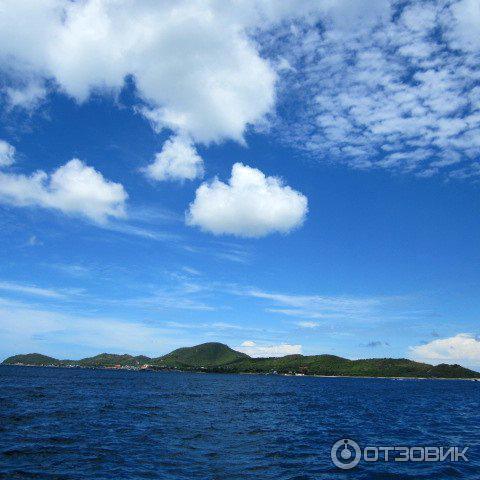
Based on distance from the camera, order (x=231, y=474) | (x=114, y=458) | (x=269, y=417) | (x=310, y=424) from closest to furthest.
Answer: (x=231, y=474) < (x=114, y=458) < (x=310, y=424) < (x=269, y=417)

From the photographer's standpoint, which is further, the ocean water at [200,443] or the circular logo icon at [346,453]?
the circular logo icon at [346,453]

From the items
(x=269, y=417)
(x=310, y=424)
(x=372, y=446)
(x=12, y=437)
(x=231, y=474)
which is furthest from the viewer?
(x=269, y=417)

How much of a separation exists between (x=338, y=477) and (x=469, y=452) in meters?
20.1

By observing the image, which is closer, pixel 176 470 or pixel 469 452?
pixel 176 470

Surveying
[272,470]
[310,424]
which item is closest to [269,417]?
[310,424]

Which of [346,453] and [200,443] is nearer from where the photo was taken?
[346,453]

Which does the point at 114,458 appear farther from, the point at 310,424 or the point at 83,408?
the point at 83,408

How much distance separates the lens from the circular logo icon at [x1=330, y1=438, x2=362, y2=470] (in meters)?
37.2

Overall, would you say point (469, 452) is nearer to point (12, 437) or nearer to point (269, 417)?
point (269, 417)

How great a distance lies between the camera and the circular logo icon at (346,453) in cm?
3719

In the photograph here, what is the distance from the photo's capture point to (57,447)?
38.1 m

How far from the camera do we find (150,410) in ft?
244

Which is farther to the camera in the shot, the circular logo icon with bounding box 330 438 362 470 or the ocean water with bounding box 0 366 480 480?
the circular logo icon with bounding box 330 438 362 470

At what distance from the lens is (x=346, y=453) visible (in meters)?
42.7
